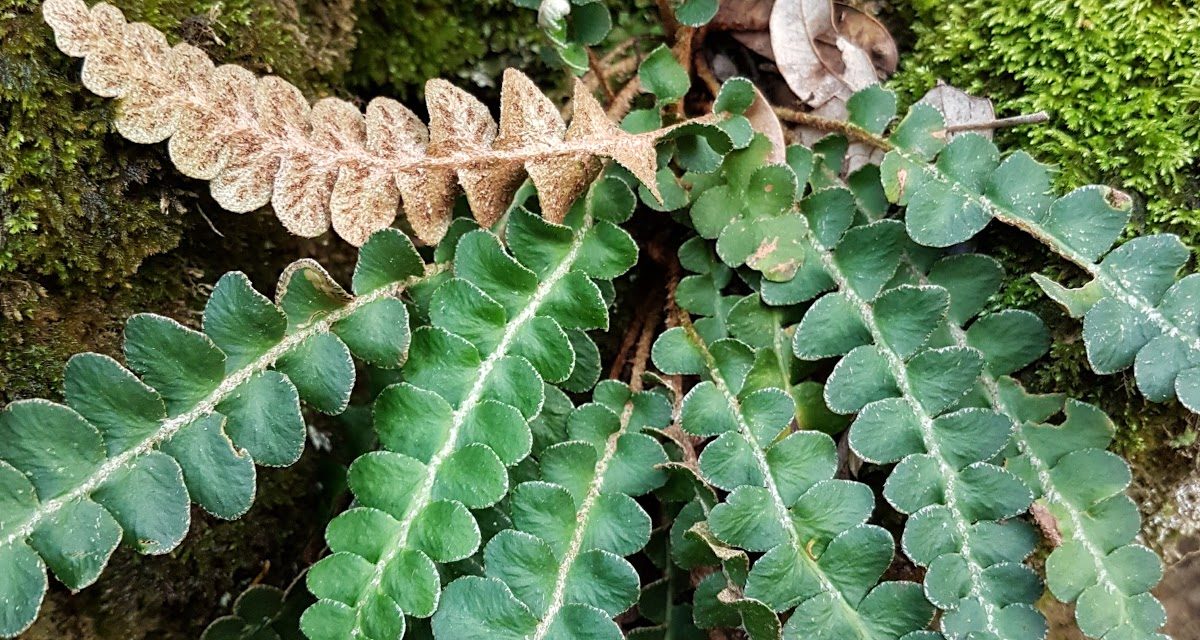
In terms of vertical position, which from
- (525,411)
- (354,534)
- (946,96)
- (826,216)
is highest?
(946,96)

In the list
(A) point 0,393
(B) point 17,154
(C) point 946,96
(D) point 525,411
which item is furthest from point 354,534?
(C) point 946,96

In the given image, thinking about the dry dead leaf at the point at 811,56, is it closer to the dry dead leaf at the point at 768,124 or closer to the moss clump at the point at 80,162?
the dry dead leaf at the point at 768,124

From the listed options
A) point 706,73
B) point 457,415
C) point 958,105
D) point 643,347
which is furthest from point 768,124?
point 457,415

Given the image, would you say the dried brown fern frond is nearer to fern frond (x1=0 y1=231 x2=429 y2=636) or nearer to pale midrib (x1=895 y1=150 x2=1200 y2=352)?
fern frond (x1=0 y1=231 x2=429 y2=636)

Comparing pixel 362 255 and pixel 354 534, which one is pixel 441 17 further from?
pixel 354 534

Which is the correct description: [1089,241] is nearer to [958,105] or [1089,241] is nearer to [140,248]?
[958,105]
